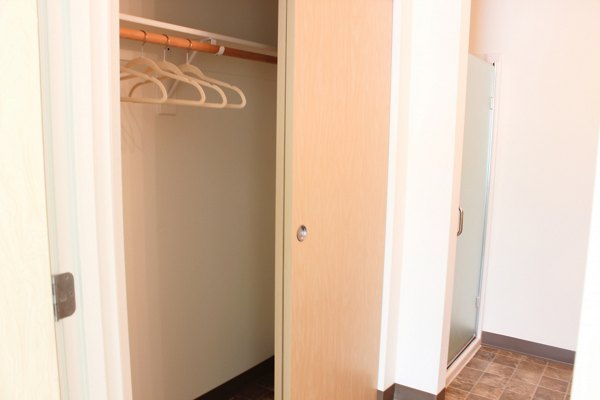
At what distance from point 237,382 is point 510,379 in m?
1.56

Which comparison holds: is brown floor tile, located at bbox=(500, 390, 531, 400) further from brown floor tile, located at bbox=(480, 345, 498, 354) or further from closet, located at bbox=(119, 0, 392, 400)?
closet, located at bbox=(119, 0, 392, 400)

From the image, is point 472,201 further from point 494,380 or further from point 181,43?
point 181,43

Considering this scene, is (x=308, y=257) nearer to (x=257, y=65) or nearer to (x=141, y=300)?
(x=141, y=300)

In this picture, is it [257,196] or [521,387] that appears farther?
[521,387]

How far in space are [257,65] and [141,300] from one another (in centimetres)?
121

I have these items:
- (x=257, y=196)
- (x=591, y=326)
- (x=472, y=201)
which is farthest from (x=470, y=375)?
(x=591, y=326)

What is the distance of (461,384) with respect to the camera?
109 inches

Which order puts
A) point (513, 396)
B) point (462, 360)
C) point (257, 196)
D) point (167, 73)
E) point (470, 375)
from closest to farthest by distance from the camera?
point (167, 73)
point (257, 196)
point (513, 396)
point (470, 375)
point (462, 360)

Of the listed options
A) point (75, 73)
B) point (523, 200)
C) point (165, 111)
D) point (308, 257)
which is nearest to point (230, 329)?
point (308, 257)

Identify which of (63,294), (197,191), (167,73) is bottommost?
(63,294)

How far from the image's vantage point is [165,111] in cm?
195

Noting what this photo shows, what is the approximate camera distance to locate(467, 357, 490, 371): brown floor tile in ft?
9.77

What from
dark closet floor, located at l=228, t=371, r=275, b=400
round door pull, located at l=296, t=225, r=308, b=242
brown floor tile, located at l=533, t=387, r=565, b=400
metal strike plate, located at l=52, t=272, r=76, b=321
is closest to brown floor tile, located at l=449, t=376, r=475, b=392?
brown floor tile, located at l=533, t=387, r=565, b=400

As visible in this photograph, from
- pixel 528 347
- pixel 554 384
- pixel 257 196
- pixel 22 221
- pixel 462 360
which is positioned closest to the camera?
pixel 22 221
